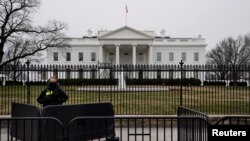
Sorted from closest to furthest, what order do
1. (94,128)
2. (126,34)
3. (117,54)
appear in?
(94,128) → (126,34) → (117,54)

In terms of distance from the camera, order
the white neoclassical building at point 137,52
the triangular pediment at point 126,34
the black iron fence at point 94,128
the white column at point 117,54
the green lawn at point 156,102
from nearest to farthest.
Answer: the black iron fence at point 94,128
the green lawn at point 156,102
the triangular pediment at point 126,34
the white column at point 117,54
the white neoclassical building at point 137,52

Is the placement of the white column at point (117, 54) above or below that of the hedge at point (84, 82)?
above

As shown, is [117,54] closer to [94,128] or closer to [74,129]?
[94,128]

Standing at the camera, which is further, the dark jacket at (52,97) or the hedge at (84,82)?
the hedge at (84,82)

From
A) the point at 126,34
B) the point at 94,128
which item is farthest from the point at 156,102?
the point at 126,34

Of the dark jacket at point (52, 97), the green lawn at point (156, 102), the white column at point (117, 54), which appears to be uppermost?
the white column at point (117, 54)

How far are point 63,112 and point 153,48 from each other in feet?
246

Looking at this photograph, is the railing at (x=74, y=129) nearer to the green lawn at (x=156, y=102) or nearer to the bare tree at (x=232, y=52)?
the green lawn at (x=156, y=102)

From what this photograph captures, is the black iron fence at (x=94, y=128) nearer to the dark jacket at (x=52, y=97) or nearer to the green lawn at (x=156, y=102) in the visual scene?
the dark jacket at (x=52, y=97)

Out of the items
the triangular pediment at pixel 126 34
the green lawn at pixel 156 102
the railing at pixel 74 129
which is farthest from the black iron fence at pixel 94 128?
the triangular pediment at pixel 126 34

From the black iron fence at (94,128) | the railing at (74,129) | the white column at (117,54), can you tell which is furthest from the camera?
the white column at (117,54)

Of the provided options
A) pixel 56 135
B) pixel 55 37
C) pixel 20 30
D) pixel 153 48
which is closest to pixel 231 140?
pixel 56 135

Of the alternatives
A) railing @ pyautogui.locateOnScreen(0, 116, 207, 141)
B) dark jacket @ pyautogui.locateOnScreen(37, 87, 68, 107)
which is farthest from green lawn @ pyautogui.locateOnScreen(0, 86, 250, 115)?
railing @ pyautogui.locateOnScreen(0, 116, 207, 141)

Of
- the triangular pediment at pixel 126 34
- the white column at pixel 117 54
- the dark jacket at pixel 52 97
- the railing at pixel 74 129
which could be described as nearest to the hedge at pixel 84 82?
the dark jacket at pixel 52 97
